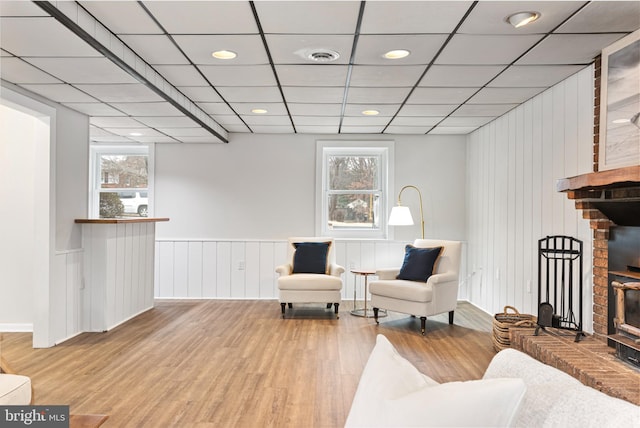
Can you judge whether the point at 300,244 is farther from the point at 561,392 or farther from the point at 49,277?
the point at 561,392

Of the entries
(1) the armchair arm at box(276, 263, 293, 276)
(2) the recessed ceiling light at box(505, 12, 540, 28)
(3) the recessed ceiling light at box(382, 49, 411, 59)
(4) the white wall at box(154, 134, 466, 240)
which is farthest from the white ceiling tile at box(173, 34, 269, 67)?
(4) the white wall at box(154, 134, 466, 240)

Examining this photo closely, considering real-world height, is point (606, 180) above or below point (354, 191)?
below

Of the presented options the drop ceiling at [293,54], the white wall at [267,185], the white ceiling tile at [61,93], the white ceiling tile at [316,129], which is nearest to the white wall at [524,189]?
the drop ceiling at [293,54]

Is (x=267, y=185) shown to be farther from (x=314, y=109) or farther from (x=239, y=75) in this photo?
(x=239, y=75)

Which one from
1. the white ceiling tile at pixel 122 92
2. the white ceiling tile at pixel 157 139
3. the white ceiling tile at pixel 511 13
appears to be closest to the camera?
the white ceiling tile at pixel 511 13

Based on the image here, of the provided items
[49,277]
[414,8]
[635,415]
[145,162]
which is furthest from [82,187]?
[635,415]

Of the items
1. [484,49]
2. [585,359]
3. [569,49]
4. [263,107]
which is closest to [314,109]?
[263,107]

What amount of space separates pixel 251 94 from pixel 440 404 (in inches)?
155

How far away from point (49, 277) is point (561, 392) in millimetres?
4320

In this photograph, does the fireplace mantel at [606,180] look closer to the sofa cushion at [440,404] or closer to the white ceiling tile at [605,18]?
the white ceiling tile at [605,18]

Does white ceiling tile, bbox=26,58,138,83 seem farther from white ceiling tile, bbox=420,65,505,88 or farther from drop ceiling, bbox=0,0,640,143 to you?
white ceiling tile, bbox=420,65,505,88

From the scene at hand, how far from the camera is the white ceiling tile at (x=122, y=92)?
3.67m

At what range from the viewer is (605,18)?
2.60m

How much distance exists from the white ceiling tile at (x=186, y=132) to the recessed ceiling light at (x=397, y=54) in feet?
9.77
